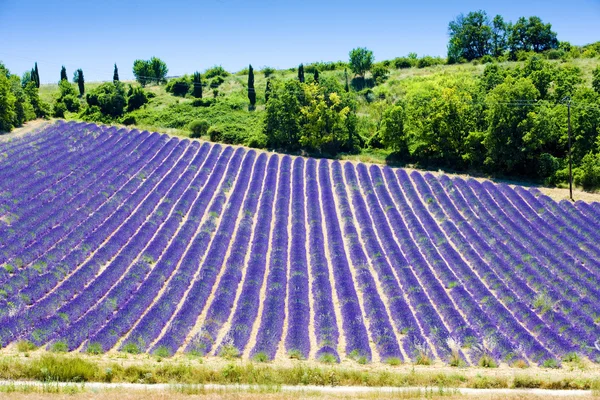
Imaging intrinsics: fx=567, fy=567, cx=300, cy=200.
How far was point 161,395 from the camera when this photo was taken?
13.7 metres

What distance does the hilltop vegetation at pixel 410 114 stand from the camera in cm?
3944

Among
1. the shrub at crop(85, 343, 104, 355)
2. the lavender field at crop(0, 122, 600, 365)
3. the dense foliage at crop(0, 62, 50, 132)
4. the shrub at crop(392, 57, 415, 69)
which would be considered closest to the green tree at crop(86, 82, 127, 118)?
the dense foliage at crop(0, 62, 50, 132)

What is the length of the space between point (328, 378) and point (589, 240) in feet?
60.2

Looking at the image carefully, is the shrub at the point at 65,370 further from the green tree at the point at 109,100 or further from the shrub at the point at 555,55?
the shrub at the point at 555,55

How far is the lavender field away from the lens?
60.3 feet

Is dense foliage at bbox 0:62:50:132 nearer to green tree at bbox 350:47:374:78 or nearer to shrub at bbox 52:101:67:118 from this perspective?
shrub at bbox 52:101:67:118


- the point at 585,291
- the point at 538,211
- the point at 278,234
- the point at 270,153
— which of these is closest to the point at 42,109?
the point at 270,153

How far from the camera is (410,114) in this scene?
45.0 metres

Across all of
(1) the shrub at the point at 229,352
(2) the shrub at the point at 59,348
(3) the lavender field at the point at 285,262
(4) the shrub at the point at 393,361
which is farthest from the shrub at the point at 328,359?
(2) the shrub at the point at 59,348

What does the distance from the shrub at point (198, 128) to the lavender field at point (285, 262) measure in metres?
11.4

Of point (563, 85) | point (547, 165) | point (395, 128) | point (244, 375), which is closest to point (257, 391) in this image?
point (244, 375)

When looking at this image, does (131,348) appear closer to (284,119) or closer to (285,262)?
(285,262)

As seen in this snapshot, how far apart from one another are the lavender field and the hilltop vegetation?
538cm

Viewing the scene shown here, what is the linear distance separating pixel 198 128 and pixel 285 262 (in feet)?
92.9
